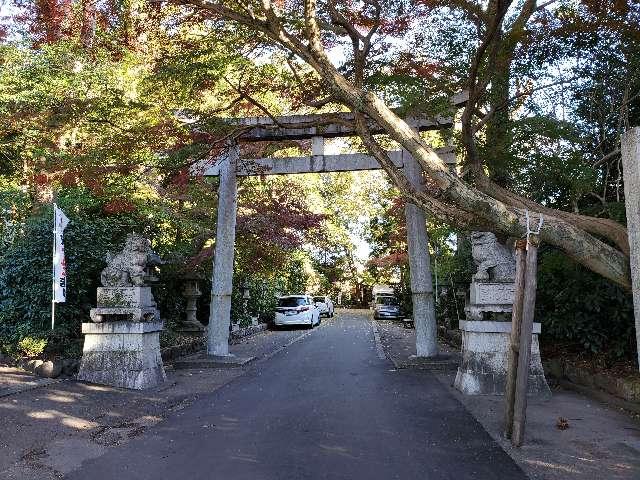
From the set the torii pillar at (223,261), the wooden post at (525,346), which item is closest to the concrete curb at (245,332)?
the torii pillar at (223,261)

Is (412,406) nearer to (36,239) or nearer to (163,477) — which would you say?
(163,477)

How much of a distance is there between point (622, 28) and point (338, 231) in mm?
31347

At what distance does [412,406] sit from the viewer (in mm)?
7812

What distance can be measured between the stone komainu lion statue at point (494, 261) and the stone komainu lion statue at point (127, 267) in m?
5.67

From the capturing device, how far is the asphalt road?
15.7ft

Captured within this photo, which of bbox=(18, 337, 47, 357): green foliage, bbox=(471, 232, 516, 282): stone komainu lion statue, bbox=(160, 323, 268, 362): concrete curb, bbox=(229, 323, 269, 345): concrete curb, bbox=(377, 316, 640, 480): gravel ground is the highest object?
bbox=(471, 232, 516, 282): stone komainu lion statue

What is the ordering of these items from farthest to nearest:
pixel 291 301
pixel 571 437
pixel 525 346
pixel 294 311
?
pixel 291 301
pixel 294 311
pixel 571 437
pixel 525 346

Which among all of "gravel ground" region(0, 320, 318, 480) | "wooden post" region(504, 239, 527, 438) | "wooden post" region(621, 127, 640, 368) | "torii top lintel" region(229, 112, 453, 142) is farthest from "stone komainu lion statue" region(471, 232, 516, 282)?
"gravel ground" region(0, 320, 318, 480)

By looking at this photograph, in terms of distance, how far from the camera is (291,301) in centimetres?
2673

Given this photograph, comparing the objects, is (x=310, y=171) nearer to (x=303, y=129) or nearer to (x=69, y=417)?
(x=303, y=129)

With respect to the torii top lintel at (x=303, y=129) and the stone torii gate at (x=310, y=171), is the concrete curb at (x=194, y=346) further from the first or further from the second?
the torii top lintel at (x=303, y=129)

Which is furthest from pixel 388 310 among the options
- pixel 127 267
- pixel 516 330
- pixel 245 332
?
pixel 516 330

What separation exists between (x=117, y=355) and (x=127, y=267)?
4.87ft

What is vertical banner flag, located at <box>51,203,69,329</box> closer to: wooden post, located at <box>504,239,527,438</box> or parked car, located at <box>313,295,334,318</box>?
wooden post, located at <box>504,239,527,438</box>
